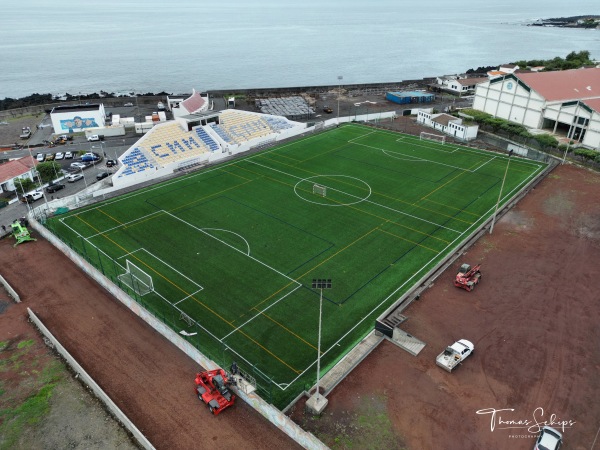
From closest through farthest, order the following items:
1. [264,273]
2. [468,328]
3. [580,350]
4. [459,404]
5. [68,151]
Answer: [459,404] < [580,350] < [468,328] < [264,273] < [68,151]

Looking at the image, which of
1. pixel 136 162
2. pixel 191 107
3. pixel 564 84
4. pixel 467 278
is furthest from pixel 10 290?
pixel 564 84

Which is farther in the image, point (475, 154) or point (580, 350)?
point (475, 154)

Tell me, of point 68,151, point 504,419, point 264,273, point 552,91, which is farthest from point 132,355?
point 552,91

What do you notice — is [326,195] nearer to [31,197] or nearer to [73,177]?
[73,177]

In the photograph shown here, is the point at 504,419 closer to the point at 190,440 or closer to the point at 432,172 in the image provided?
the point at 190,440

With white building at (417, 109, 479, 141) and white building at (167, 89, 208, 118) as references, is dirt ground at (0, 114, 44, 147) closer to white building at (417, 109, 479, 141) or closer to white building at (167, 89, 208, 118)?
white building at (167, 89, 208, 118)

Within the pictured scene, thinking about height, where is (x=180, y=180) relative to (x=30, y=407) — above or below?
above
